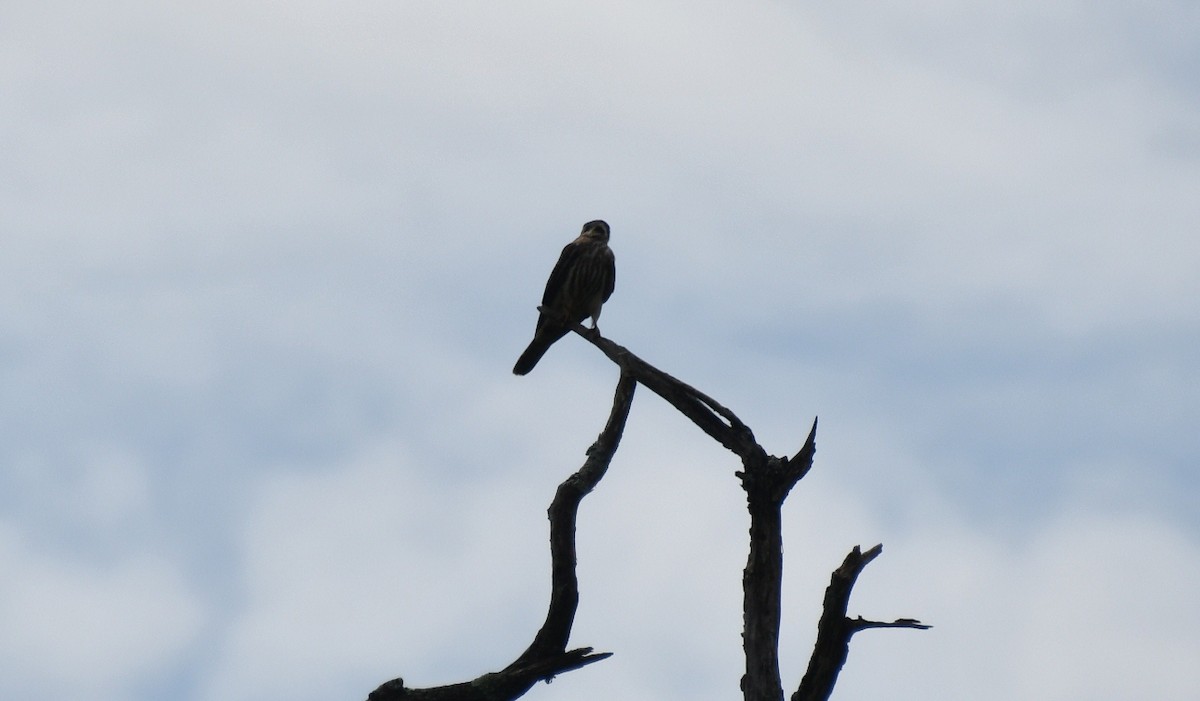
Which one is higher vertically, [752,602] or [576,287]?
[576,287]

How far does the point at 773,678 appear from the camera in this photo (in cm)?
596

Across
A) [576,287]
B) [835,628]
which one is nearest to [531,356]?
[576,287]

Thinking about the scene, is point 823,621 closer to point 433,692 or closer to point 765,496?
point 765,496

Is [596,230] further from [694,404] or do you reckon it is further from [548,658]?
[548,658]

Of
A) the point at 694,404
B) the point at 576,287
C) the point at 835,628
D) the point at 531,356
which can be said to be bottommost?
the point at 835,628

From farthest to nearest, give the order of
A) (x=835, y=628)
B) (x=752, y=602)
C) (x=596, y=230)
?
(x=596, y=230), (x=752, y=602), (x=835, y=628)

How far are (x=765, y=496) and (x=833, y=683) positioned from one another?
2.88 feet

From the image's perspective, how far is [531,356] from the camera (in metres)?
9.67

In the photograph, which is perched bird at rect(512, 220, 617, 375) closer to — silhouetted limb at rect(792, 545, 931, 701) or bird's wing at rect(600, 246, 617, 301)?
bird's wing at rect(600, 246, 617, 301)

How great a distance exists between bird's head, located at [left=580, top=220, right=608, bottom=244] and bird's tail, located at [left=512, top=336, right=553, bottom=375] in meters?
1.05

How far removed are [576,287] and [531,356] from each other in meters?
0.61

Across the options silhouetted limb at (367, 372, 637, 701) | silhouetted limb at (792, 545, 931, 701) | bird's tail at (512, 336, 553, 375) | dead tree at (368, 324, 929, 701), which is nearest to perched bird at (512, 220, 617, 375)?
bird's tail at (512, 336, 553, 375)

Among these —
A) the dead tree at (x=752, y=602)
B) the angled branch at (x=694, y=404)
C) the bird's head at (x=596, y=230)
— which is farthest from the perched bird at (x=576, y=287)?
the dead tree at (x=752, y=602)

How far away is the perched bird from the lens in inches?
381
